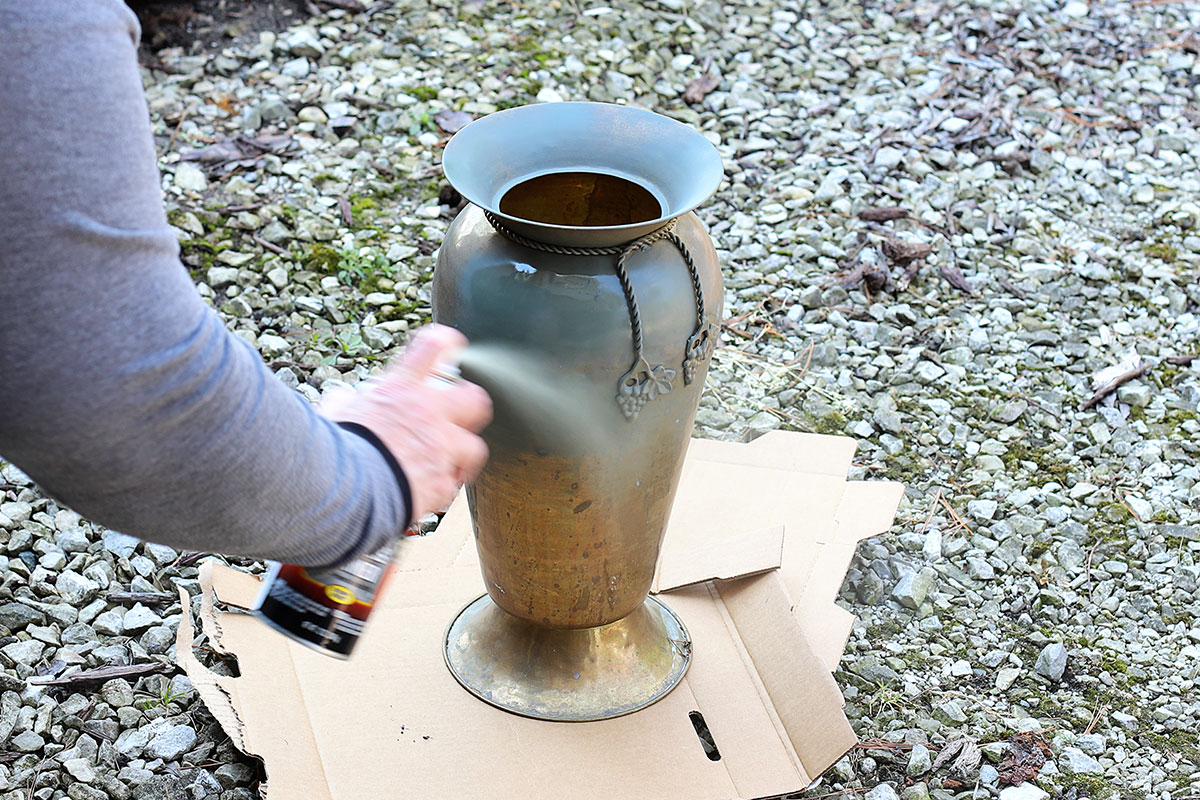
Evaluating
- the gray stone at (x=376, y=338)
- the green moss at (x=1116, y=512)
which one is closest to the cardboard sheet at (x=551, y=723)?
the green moss at (x=1116, y=512)

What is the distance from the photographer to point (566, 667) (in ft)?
7.49

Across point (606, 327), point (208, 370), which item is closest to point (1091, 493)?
point (606, 327)

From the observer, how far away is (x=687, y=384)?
1944 mm

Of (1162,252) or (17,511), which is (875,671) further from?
(1162,252)

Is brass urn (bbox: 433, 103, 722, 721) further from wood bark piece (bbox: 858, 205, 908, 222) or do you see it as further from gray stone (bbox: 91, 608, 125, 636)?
wood bark piece (bbox: 858, 205, 908, 222)

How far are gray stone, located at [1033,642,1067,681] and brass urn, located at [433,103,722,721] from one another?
29.3 inches

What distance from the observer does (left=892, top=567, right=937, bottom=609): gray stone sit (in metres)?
2.58

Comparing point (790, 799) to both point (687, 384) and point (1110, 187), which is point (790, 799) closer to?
point (687, 384)

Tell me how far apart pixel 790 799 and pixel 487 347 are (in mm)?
1003

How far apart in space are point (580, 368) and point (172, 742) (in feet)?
3.49

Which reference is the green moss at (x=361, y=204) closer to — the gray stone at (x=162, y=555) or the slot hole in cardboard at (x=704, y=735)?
the gray stone at (x=162, y=555)

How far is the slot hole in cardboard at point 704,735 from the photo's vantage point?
2.22 metres

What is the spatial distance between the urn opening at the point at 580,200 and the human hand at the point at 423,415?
592 millimetres

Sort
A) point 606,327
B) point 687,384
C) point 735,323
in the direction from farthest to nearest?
1. point 735,323
2. point 687,384
3. point 606,327
